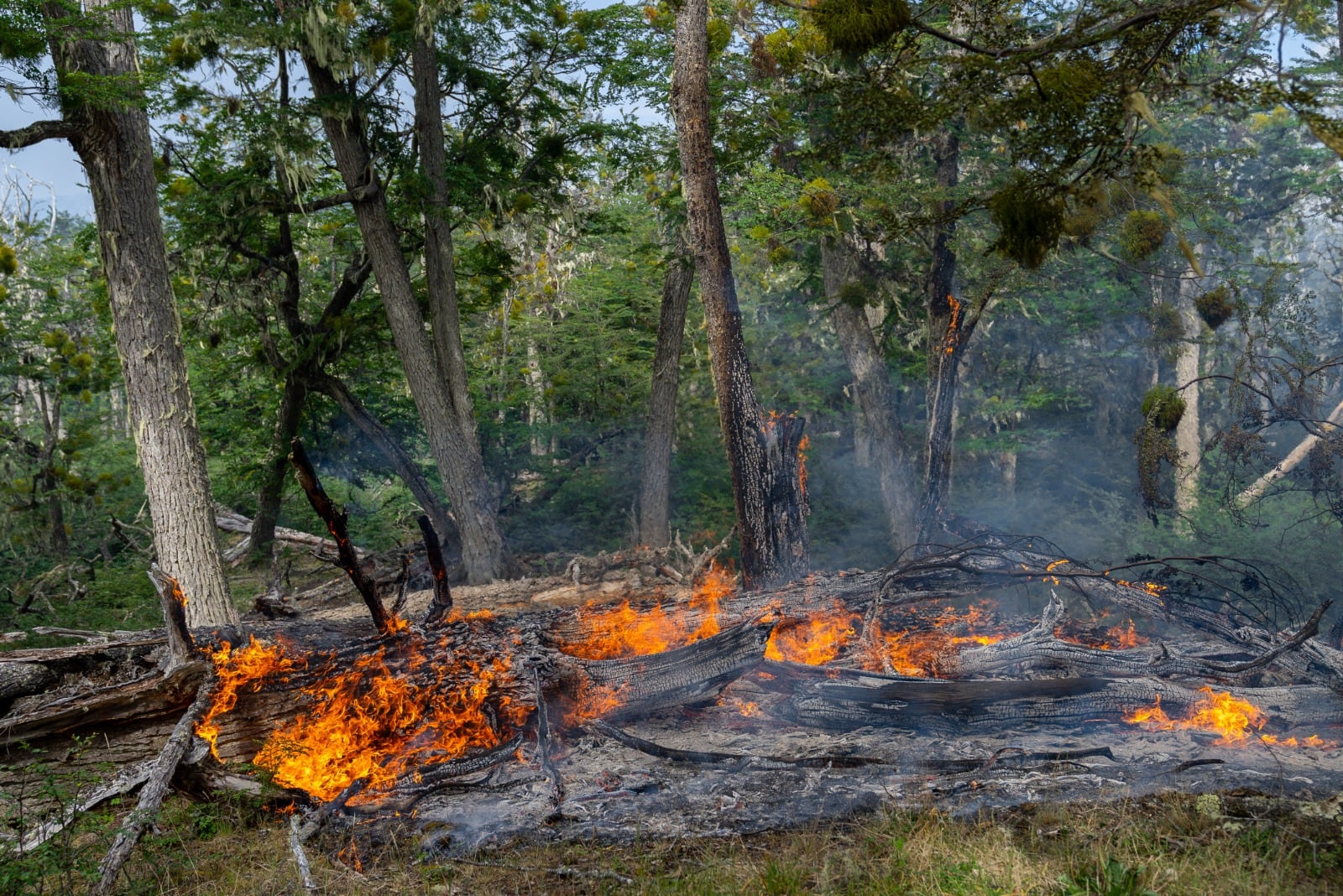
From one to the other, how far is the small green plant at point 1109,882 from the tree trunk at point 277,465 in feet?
44.1

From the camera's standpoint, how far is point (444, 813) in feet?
17.3

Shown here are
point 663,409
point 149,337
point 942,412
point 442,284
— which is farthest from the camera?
point 663,409

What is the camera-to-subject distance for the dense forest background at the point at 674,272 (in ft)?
23.0

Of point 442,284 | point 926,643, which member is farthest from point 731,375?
point 442,284

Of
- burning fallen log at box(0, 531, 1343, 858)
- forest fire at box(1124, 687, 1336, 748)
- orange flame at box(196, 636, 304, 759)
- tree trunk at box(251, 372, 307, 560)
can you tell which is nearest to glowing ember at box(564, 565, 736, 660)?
burning fallen log at box(0, 531, 1343, 858)

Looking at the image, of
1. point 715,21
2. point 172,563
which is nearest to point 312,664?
point 172,563

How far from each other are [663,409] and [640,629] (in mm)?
8135

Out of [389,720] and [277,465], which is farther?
[277,465]

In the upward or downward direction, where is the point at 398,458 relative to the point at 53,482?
downward

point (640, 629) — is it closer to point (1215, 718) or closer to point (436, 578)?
point (436, 578)

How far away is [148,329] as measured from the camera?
326 inches

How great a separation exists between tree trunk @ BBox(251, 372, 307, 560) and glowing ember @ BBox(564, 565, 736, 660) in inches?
345

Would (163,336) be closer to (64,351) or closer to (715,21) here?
(64,351)

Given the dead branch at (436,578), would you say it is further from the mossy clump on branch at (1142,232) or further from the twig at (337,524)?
Answer: the mossy clump on branch at (1142,232)
